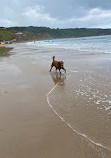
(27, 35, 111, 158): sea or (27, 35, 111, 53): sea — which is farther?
(27, 35, 111, 53): sea

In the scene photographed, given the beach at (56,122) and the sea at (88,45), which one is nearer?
the beach at (56,122)

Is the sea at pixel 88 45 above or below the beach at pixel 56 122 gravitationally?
above

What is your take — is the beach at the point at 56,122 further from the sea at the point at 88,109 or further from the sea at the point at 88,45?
the sea at the point at 88,45

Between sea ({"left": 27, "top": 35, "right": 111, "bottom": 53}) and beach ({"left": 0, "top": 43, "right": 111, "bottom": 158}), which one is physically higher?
sea ({"left": 27, "top": 35, "right": 111, "bottom": 53})

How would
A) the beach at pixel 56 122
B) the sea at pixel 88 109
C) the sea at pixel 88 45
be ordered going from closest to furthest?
the beach at pixel 56 122
the sea at pixel 88 109
the sea at pixel 88 45

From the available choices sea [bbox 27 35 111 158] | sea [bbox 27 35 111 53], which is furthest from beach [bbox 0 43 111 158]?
sea [bbox 27 35 111 53]

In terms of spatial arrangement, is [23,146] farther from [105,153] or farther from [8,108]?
[8,108]

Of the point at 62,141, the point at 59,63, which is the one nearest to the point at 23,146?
the point at 62,141

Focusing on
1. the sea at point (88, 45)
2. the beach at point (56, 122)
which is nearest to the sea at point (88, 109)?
the beach at point (56, 122)

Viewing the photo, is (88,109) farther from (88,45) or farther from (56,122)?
(88,45)

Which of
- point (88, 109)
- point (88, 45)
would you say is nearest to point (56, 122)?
point (88, 109)

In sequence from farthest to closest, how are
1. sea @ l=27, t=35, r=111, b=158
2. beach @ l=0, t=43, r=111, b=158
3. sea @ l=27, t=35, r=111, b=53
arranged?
sea @ l=27, t=35, r=111, b=53 < sea @ l=27, t=35, r=111, b=158 < beach @ l=0, t=43, r=111, b=158

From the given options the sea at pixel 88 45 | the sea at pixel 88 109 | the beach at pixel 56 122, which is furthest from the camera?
the sea at pixel 88 45

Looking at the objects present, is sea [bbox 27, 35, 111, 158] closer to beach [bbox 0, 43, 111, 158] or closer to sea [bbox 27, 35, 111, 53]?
beach [bbox 0, 43, 111, 158]
